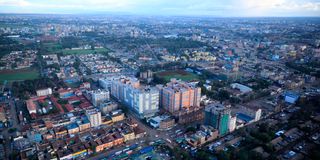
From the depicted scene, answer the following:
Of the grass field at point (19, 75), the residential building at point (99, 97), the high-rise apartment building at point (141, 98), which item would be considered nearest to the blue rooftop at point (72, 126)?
the residential building at point (99, 97)

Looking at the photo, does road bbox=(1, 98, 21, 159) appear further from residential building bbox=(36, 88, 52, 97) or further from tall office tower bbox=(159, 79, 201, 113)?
tall office tower bbox=(159, 79, 201, 113)

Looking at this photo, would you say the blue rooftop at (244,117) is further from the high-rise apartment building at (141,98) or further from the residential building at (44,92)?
the residential building at (44,92)

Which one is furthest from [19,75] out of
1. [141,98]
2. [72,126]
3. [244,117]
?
[244,117]

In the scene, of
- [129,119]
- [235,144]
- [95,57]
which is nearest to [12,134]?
[129,119]

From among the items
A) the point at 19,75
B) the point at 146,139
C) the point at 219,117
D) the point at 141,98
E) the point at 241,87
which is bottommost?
the point at 146,139

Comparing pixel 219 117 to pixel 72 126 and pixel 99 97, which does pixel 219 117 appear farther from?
pixel 99 97

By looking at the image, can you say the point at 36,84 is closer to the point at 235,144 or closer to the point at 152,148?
the point at 152,148
